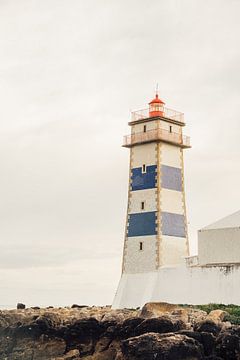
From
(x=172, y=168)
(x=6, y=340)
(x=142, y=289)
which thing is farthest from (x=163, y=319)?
(x=172, y=168)

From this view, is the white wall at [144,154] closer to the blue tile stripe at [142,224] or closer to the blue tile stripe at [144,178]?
the blue tile stripe at [144,178]

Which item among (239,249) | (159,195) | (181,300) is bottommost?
(181,300)

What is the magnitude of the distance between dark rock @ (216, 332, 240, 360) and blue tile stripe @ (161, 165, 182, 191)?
10315mm

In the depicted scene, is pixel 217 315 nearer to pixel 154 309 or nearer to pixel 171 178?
pixel 154 309

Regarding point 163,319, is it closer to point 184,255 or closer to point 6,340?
point 6,340

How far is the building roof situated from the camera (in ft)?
76.9

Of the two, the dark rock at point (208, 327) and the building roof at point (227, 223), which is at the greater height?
the building roof at point (227, 223)

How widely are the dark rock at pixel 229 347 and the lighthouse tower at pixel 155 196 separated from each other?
8639 mm

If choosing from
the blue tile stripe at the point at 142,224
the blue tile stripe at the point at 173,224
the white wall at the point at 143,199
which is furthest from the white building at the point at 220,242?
the white wall at the point at 143,199

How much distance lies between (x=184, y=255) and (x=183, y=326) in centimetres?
852

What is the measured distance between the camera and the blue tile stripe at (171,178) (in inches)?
1043

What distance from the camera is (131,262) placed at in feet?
86.3

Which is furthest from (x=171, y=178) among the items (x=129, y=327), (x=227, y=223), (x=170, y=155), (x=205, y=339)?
(x=205, y=339)

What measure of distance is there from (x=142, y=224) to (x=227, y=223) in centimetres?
361
